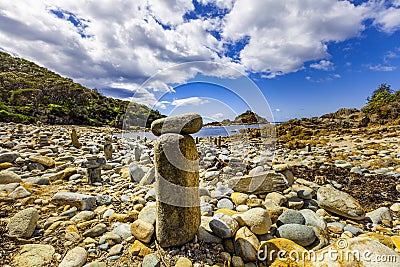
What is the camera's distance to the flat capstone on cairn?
260cm

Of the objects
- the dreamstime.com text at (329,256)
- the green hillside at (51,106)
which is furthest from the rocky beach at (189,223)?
the green hillside at (51,106)

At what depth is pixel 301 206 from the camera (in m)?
4.22

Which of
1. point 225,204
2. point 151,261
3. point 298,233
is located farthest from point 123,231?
point 298,233

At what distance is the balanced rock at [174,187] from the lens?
8.53 ft

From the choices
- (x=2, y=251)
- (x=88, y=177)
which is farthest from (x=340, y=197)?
(x=88, y=177)

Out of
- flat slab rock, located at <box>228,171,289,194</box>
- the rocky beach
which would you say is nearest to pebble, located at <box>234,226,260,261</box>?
the rocky beach

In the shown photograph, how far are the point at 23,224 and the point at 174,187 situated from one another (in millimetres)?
2280

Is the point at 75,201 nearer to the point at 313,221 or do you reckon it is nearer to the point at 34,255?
the point at 34,255

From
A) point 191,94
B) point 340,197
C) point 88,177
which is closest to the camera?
point 191,94

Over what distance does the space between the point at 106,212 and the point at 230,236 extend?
2.29m

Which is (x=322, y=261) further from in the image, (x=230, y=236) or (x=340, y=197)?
(x=340, y=197)

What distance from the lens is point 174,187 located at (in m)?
2.64

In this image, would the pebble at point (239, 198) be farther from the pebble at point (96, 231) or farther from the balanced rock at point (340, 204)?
the pebble at point (96, 231)
